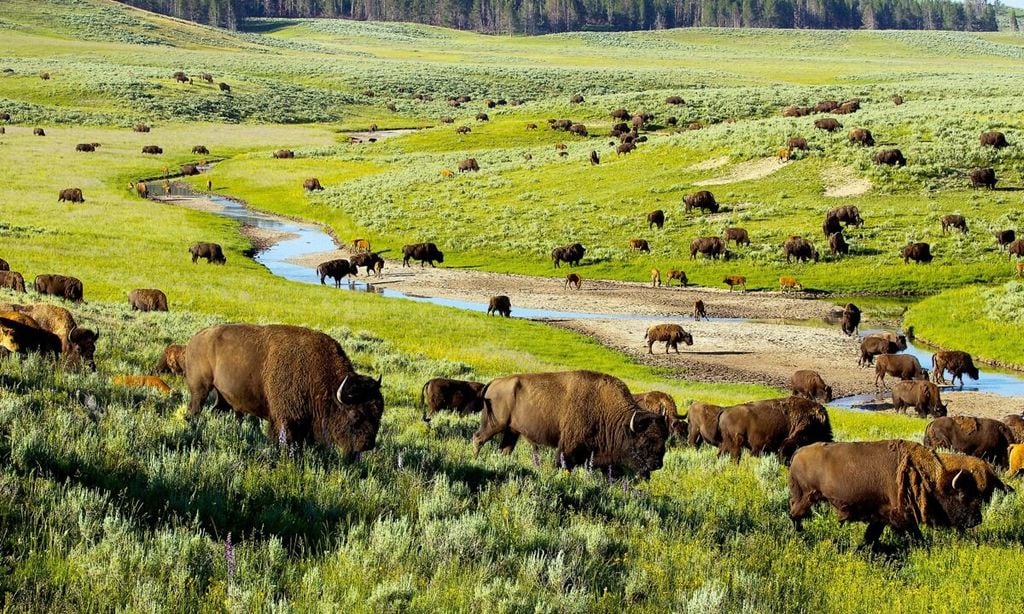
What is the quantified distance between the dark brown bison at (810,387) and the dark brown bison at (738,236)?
20578mm

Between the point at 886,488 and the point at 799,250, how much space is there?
33.5 m

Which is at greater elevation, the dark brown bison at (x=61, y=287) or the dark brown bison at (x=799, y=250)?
the dark brown bison at (x=61, y=287)

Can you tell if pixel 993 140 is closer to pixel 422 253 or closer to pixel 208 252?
pixel 422 253

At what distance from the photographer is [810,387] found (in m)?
23.4

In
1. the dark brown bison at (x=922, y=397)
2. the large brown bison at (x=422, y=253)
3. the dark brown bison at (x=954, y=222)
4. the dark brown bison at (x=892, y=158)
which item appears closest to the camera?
the dark brown bison at (x=922, y=397)

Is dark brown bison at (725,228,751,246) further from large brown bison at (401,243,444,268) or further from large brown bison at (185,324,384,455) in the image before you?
large brown bison at (185,324,384,455)

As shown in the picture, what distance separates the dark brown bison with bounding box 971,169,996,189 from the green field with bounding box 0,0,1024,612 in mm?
643

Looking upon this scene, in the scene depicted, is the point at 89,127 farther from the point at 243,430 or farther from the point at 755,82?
the point at 243,430

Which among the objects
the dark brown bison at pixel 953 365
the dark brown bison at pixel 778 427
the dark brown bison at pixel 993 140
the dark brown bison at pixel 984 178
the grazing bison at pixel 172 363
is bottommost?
the dark brown bison at pixel 953 365

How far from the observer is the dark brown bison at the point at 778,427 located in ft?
44.0

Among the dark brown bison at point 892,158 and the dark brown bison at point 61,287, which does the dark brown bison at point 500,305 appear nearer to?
the dark brown bison at point 61,287

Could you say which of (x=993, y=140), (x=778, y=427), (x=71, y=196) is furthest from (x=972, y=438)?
(x=71, y=196)

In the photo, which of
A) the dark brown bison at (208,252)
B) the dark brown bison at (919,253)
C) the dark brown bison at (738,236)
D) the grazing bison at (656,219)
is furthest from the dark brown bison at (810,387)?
the dark brown bison at (208,252)

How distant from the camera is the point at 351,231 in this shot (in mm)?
54031
